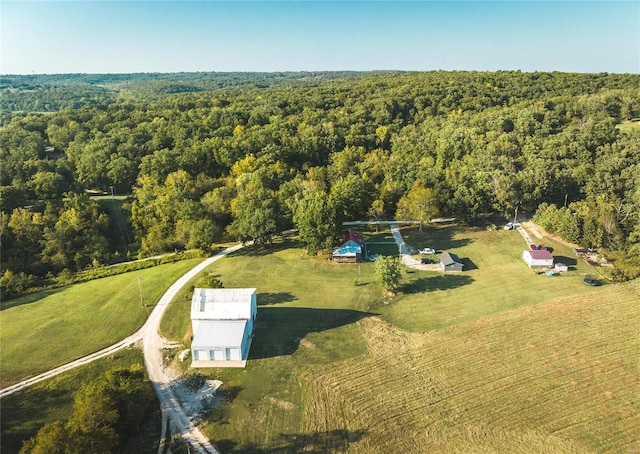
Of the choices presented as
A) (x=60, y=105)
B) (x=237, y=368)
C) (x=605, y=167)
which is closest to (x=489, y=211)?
(x=605, y=167)

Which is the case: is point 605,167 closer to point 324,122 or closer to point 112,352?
point 324,122

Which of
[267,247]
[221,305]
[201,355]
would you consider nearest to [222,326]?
[221,305]

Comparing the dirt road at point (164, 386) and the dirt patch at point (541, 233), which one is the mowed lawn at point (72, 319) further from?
the dirt patch at point (541, 233)

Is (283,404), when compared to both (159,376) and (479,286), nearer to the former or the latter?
(159,376)

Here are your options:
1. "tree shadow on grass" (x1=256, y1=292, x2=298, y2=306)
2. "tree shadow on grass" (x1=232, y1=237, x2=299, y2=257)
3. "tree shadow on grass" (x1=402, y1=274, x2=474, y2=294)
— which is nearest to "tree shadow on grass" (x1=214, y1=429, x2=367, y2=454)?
"tree shadow on grass" (x1=256, y1=292, x2=298, y2=306)

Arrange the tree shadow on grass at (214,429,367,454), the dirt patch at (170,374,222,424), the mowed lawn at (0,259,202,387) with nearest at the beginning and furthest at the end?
the tree shadow on grass at (214,429,367,454) → the dirt patch at (170,374,222,424) → the mowed lawn at (0,259,202,387)

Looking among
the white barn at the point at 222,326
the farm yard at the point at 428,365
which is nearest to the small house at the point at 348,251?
the farm yard at the point at 428,365

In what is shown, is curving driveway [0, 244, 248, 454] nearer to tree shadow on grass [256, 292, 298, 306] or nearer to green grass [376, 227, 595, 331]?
tree shadow on grass [256, 292, 298, 306]

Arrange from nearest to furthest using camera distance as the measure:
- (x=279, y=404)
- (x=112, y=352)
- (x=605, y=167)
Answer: (x=279, y=404)
(x=112, y=352)
(x=605, y=167)
